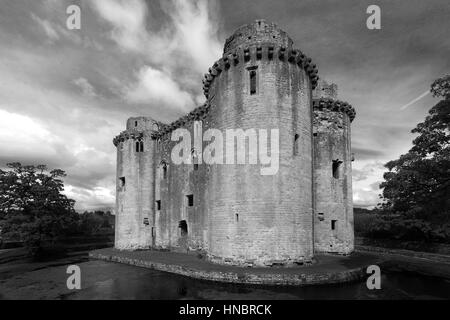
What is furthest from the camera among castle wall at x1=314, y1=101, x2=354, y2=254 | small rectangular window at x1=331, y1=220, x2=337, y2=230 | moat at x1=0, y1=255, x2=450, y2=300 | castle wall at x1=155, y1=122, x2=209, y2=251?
castle wall at x1=155, y1=122, x2=209, y2=251

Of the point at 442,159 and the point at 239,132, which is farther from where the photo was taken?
the point at 239,132

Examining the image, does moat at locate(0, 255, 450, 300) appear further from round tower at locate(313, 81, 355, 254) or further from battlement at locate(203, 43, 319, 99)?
battlement at locate(203, 43, 319, 99)

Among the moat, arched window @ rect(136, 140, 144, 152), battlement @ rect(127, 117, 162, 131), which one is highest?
battlement @ rect(127, 117, 162, 131)

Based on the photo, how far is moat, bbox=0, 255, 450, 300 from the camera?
11883mm

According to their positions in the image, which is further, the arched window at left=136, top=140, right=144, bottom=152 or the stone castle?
the arched window at left=136, top=140, right=144, bottom=152

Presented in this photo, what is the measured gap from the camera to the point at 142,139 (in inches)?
1068

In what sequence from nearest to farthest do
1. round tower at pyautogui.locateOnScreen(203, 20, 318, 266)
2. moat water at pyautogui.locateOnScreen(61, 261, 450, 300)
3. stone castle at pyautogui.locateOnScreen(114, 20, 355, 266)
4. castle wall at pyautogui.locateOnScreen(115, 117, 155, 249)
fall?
moat water at pyautogui.locateOnScreen(61, 261, 450, 300), round tower at pyautogui.locateOnScreen(203, 20, 318, 266), stone castle at pyautogui.locateOnScreen(114, 20, 355, 266), castle wall at pyautogui.locateOnScreen(115, 117, 155, 249)

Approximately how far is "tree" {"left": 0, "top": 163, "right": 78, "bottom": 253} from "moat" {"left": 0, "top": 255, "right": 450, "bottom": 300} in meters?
11.8

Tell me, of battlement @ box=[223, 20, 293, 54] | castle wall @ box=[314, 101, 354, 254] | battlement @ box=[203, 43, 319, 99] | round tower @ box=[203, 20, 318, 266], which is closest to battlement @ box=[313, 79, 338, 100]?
castle wall @ box=[314, 101, 354, 254]

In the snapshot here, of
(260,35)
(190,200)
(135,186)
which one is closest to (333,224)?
(190,200)
